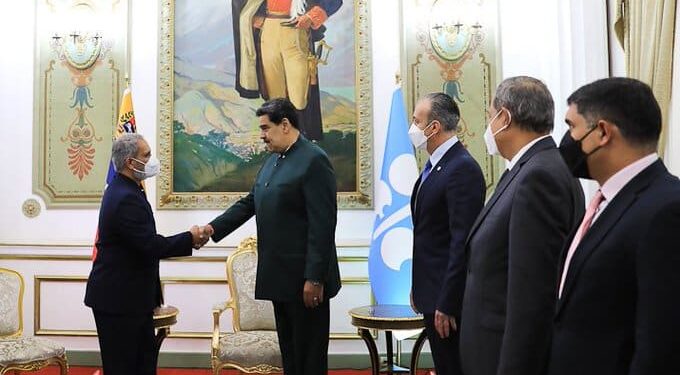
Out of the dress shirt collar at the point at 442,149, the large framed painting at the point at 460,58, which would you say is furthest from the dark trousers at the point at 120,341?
the large framed painting at the point at 460,58

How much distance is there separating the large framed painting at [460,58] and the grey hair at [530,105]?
3.11 meters

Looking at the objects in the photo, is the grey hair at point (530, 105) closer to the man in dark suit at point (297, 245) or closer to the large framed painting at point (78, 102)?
the man in dark suit at point (297, 245)

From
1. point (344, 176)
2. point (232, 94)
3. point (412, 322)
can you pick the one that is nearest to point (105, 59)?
point (232, 94)

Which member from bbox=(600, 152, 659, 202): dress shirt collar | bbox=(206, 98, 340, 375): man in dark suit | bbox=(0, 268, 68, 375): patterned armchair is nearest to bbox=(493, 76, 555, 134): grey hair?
bbox=(600, 152, 659, 202): dress shirt collar

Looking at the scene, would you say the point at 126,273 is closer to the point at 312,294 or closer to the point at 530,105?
the point at 312,294

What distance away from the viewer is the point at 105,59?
208 inches

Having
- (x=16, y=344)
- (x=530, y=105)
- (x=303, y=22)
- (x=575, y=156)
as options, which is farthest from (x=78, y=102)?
(x=575, y=156)

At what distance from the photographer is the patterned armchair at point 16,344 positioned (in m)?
3.80

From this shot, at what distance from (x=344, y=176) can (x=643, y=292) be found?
12.9ft

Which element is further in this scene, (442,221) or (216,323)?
(216,323)

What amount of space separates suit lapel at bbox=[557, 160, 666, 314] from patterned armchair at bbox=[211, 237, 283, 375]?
271 centimetres

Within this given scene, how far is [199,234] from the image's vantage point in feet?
11.8

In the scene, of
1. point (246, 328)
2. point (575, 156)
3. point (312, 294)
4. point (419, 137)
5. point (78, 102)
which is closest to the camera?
point (575, 156)

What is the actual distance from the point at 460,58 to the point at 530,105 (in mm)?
3289
